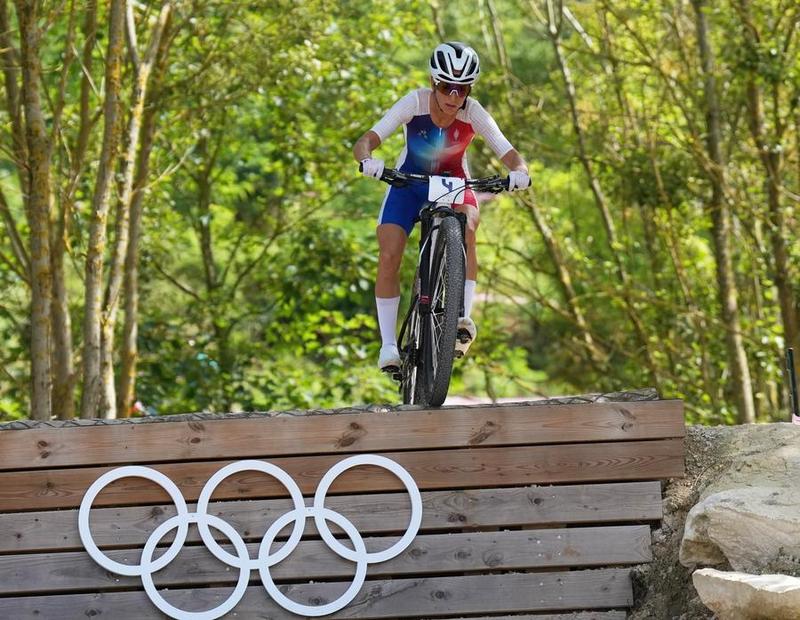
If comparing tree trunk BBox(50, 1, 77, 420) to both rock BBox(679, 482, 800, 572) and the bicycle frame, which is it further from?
rock BBox(679, 482, 800, 572)

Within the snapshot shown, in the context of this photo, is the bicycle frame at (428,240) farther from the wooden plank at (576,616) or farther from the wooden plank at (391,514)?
the wooden plank at (576,616)

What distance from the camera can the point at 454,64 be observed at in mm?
6121

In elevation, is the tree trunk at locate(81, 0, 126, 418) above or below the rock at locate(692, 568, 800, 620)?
above

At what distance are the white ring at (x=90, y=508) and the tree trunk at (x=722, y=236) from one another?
7525 millimetres

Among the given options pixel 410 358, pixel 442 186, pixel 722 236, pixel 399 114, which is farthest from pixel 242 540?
pixel 722 236

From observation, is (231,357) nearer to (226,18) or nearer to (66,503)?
(226,18)

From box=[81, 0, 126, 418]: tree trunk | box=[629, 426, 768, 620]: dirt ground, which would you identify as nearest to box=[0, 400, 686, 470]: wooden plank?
box=[629, 426, 768, 620]: dirt ground

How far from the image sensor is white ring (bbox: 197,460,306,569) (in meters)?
5.65

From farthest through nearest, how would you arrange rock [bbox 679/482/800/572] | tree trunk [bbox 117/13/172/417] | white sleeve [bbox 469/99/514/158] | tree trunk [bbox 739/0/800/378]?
1. tree trunk [bbox 739/0/800/378]
2. tree trunk [bbox 117/13/172/417]
3. white sleeve [bbox 469/99/514/158]
4. rock [bbox 679/482/800/572]

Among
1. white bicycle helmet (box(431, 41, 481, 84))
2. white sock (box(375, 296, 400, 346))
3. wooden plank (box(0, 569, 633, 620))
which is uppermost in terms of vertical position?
white bicycle helmet (box(431, 41, 481, 84))

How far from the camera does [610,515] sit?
5.77 m

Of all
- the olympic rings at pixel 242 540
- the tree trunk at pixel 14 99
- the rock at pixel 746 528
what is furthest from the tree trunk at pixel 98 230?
the rock at pixel 746 528

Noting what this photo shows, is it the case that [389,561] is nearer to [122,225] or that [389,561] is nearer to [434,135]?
[434,135]

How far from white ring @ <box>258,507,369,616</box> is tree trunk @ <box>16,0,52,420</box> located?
10.3ft
